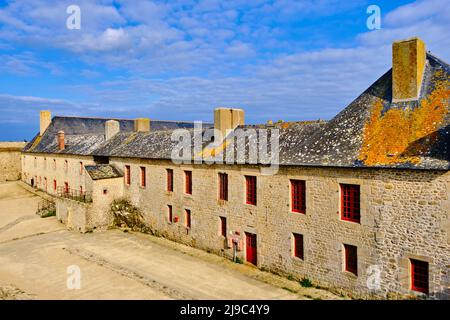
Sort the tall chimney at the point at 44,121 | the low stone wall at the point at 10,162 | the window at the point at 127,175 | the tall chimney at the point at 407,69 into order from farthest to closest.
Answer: the low stone wall at the point at 10,162 → the tall chimney at the point at 44,121 → the window at the point at 127,175 → the tall chimney at the point at 407,69

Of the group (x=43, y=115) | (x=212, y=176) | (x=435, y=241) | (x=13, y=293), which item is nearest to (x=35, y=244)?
(x=13, y=293)

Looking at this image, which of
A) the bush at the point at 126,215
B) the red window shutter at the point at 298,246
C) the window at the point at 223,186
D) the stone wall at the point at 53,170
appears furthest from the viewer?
the stone wall at the point at 53,170

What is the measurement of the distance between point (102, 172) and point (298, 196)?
1507cm

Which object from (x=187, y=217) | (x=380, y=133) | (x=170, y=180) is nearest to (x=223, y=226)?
(x=187, y=217)

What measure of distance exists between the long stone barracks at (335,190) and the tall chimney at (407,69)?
0.13 ft

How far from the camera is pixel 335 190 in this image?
13906 millimetres

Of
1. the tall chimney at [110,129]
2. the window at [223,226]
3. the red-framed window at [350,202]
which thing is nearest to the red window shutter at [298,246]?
the red-framed window at [350,202]

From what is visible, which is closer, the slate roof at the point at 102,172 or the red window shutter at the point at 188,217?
the red window shutter at the point at 188,217

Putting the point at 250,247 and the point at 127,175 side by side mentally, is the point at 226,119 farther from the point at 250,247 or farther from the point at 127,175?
the point at 127,175

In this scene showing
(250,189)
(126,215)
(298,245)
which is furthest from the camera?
(126,215)

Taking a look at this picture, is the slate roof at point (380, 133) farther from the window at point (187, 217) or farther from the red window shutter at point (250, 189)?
the window at point (187, 217)

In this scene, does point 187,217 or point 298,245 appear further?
point 187,217

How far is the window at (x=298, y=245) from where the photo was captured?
602 inches

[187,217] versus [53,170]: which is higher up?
[53,170]
